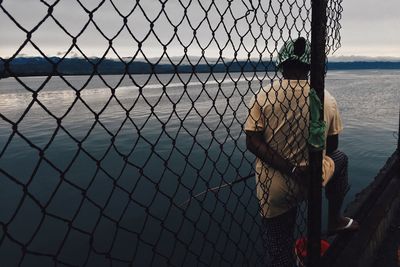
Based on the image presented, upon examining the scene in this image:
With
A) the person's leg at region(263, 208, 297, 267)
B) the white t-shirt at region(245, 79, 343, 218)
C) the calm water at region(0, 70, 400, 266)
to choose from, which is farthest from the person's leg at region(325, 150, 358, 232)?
the calm water at region(0, 70, 400, 266)

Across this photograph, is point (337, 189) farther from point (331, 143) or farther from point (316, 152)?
point (316, 152)

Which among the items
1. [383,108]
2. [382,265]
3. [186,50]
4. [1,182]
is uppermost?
[186,50]

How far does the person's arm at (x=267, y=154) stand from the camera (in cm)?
280

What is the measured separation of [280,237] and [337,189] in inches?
34.8

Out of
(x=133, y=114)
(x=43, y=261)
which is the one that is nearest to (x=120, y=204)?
(x=43, y=261)

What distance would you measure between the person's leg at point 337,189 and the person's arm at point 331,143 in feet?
0.15

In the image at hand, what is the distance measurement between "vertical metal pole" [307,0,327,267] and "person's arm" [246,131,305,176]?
0.28 meters

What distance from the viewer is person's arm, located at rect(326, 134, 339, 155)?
3.19 m

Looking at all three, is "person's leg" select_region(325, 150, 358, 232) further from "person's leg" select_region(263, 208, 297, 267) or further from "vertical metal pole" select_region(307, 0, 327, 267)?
"vertical metal pole" select_region(307, 0, 327, 267)

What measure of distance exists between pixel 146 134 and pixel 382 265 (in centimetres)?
1735

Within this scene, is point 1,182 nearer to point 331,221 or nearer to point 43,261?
point 43,261

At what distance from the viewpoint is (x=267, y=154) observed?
9.25ft

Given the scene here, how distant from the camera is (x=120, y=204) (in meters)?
10.8

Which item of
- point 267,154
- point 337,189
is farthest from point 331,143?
point 267,154
